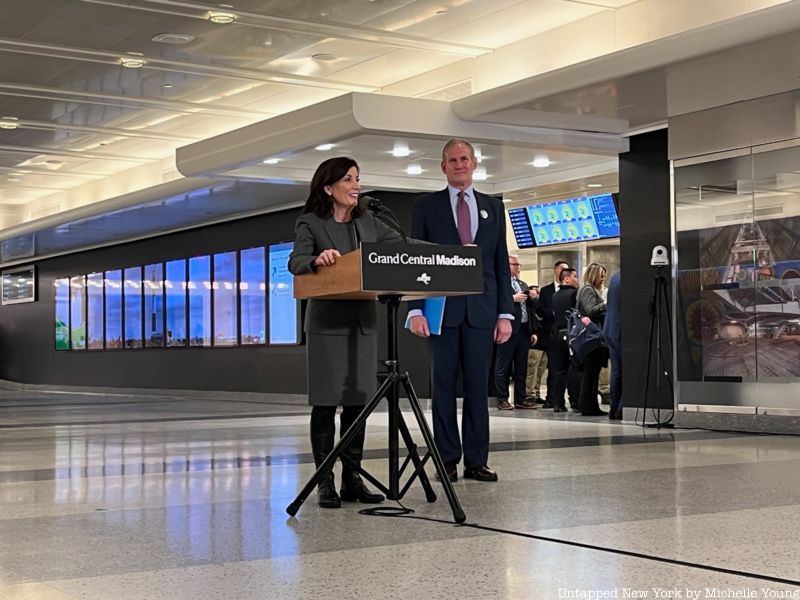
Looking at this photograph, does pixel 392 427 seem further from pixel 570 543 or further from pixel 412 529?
pixel 570 543

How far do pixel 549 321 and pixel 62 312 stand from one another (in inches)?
615

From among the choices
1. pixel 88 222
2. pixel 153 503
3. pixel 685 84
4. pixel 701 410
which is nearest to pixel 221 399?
pixel 88 222

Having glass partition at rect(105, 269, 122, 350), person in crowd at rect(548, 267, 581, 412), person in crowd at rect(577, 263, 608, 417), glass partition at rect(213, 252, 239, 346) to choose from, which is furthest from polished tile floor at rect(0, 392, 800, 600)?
glass partition at rect(105, 269, 122, 350)

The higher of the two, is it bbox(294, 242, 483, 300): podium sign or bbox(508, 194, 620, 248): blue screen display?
bbox(508, 194, 620, 248): blue screen display

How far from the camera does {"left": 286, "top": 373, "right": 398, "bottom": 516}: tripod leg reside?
15.7 feet

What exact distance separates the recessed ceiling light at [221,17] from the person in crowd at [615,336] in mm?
4622

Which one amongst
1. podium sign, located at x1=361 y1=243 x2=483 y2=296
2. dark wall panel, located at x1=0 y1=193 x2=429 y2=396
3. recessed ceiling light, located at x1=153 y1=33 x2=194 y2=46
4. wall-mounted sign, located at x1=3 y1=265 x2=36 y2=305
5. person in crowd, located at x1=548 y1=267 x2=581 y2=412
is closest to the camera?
podium sign, located at x1=361 y1=243 x2=483 y2=296

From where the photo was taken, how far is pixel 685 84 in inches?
362

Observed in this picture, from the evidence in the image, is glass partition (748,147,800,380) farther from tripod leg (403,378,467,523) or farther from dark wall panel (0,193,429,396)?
dark wall panel (0,193,429,396)

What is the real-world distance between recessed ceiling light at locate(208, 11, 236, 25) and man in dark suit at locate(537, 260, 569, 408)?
5.57m

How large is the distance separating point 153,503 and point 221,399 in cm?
1433

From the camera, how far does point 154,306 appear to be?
73.6ft

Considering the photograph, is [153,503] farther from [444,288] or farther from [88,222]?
[88,222]

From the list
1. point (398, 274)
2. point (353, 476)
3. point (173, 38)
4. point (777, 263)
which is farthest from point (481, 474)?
point (173, 38)
